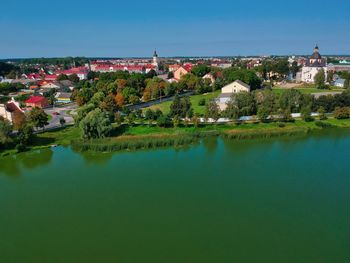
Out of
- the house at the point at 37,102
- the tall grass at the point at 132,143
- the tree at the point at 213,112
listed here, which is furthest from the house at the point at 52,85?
the tree at the point at 213,112

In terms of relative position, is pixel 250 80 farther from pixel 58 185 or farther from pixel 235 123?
pixel 58 185

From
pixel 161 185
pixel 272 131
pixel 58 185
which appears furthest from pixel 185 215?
pixel 272 131

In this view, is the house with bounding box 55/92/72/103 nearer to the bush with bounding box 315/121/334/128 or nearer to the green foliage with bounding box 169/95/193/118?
the green foliage with bounding box 169/95/193/118

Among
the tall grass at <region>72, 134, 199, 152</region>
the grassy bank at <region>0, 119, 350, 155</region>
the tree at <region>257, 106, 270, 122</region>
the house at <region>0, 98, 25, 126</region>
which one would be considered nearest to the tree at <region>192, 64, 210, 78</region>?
the tree at <region>257, 106, 270, 122</region>

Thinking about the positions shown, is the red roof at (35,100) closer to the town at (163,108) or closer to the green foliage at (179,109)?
the town at (163,108)

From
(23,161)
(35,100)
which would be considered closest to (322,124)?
(23,161)

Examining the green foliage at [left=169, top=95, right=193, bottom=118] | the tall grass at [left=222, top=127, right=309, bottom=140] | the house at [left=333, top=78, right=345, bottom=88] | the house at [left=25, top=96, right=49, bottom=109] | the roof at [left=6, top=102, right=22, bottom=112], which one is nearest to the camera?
the tall grass at [left=222, top=127, right=309, bottom=140]
